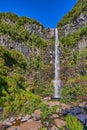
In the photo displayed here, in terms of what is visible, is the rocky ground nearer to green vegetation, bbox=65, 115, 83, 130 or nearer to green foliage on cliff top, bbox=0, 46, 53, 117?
green foliage on cliff top, bbox=0, 46, 53, 117

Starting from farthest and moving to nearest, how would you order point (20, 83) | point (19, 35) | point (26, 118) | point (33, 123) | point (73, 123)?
point (19, 35) < point (20, 83) < point (26, 118) < point (33, 123) < point (73, 123)

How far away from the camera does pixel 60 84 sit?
3844cm

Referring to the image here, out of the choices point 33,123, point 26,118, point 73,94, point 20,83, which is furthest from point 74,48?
point 33,123

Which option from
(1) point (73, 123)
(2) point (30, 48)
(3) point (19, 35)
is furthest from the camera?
(3) point (19, 35)

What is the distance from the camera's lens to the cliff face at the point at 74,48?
129 ft

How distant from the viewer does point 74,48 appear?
159ft

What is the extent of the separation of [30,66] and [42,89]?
8.46 meters

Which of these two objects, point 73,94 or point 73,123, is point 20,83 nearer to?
point 73,94

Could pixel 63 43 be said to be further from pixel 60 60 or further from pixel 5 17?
pixel 5 17

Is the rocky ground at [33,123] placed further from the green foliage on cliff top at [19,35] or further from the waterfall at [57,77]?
the green foliage on cliff top at [19,35]

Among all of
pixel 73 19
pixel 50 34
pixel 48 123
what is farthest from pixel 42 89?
pixel 73 19

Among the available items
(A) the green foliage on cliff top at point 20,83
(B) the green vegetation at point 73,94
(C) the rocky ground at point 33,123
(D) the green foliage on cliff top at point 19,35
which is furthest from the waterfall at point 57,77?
(C) the rocky ground at point 33,123

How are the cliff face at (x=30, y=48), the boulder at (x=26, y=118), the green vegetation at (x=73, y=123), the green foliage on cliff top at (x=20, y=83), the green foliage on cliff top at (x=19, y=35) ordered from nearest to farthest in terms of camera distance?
the green vegetation at (x=73, y=123), the boulder at (x=26, y=118), the green foliage on cliff top at (x=20, y=83), the cliff face at (x=30, y=48), the green foliage on cliff top at (x=19, y=35)

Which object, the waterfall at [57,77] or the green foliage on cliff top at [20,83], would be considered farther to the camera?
the waterfall at [57,77]
